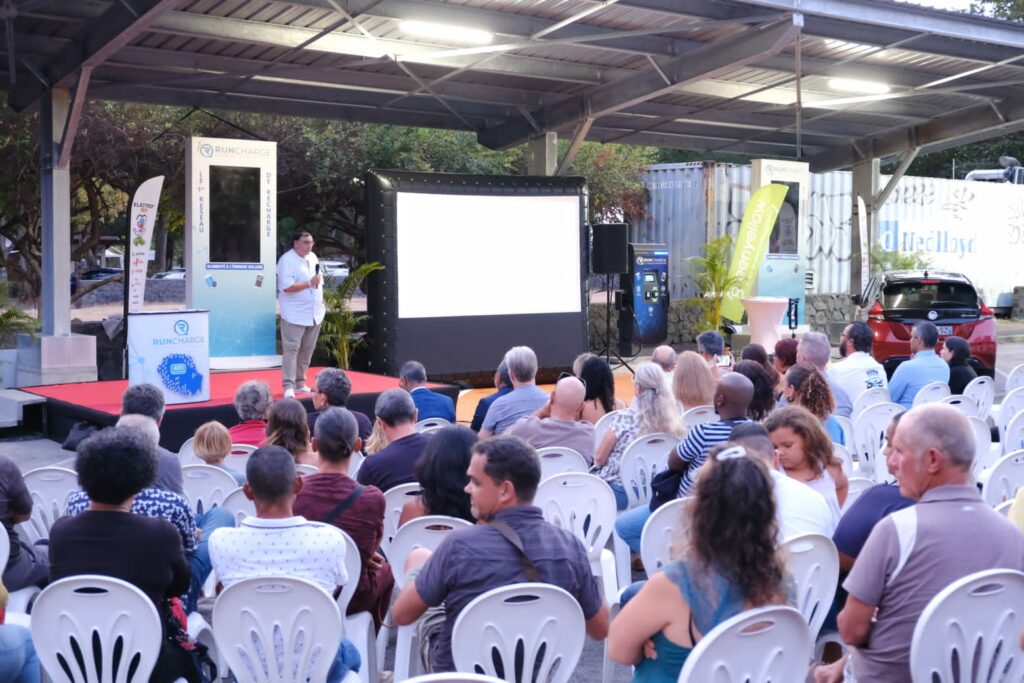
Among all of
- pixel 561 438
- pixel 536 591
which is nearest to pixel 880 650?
pixel 536 591

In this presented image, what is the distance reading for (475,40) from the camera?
11.9 meters

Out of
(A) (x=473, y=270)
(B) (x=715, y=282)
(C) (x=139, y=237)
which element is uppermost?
(C) (x=139, y=237)

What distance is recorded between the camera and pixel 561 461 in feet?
17.1

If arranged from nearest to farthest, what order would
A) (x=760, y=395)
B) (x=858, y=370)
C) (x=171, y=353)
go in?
(x=760, y=395) → (x=858, y=370) → (x=171, y=353)

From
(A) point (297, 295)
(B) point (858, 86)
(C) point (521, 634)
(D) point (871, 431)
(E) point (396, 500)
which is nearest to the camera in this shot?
(C) point (521, 634)

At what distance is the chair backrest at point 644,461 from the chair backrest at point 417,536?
1654mm

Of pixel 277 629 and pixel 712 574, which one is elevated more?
pixel 712 574

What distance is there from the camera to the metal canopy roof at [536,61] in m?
10.7

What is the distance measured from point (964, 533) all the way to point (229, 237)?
10.6 m

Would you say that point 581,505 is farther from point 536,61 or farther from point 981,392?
point 536,61

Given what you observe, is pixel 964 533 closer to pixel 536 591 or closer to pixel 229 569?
pixel 536 591

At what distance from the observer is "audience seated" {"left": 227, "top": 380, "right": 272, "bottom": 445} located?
5.52 metres

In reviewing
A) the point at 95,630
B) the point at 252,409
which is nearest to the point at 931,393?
the point at 252,409

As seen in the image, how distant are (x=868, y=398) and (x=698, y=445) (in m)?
2.88
